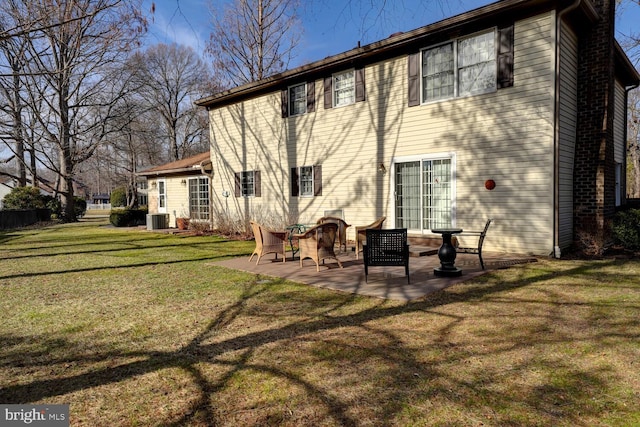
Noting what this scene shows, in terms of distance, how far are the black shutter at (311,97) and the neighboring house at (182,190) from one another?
608cm

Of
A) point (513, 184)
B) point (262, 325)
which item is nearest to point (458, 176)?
point (513, 184)

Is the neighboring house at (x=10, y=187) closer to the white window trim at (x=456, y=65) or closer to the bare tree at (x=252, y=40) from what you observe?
the bare tree at (x=252, y=40)

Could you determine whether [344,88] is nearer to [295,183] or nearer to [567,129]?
[295,183]

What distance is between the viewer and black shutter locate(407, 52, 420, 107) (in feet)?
33.2

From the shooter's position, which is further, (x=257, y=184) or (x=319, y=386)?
(x=257, y=184)

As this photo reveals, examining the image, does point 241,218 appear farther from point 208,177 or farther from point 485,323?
point 485,323

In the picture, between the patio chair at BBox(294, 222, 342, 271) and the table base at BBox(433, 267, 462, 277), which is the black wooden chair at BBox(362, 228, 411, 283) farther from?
the patio chair at BBox(294, 222, 342, 271)

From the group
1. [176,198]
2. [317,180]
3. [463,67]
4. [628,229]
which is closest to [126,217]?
[176,198]

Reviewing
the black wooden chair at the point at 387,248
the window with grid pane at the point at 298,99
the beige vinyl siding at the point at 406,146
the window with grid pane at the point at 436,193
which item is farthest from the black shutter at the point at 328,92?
the black wooden chair at the point at 387,248

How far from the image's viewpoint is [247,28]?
865 inches

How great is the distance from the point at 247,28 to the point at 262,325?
70.9 feet

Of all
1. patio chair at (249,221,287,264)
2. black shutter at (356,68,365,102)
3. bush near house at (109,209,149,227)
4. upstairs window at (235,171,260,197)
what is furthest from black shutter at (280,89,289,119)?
bush near house at (109,209,149,227)

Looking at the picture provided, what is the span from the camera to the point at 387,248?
6.23 metres

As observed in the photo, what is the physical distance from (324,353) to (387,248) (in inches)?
117
